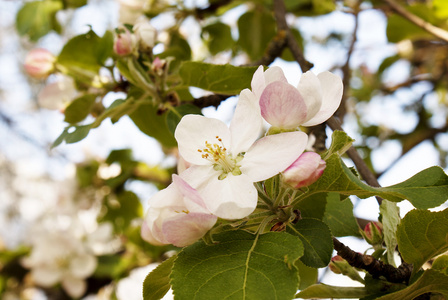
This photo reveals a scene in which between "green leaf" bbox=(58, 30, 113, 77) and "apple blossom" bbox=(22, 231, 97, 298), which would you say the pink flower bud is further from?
Result: "apple blossom" bbox=(22, 231, 97, 298)

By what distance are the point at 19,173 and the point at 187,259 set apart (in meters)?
3.21

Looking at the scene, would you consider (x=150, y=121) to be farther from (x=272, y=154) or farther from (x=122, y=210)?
(x=122, y=210)

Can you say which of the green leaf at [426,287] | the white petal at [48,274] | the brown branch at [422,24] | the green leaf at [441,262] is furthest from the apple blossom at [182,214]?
the white petal at [48,274]

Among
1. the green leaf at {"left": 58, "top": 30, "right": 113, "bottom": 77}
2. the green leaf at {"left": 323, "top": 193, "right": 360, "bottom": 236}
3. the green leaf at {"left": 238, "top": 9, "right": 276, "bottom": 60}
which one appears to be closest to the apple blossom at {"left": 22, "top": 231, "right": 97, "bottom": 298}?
the green leaf at {"left": 58, "top": 30, "right": 113, "bottom": 77}

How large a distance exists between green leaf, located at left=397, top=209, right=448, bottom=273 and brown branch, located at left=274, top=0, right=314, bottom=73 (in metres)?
0.46

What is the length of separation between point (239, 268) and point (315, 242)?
116 millimetres

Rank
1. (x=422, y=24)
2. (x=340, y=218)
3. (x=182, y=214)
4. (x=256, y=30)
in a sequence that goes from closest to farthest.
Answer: (x=182, y=214) → (x=340, y=218) → (x=422, y=24) → (x=256, y=30)

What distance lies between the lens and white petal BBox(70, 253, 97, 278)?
177 cm

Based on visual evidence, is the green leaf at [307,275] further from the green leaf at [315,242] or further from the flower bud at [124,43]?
the flower bud at [124,43]

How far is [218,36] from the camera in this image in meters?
1.75

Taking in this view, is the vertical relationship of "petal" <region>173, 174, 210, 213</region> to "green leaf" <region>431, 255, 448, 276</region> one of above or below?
above

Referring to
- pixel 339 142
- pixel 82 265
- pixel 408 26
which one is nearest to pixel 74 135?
pixel 339 142

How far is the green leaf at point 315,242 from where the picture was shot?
56 centimetres

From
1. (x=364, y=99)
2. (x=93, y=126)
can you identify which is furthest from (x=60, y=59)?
(x=364, y=99)
